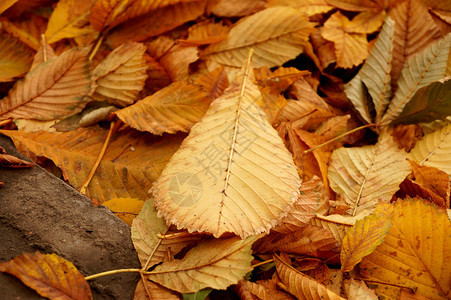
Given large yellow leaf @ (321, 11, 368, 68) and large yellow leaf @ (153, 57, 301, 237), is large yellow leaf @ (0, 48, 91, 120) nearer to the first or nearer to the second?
large yellow leaf @ (153, 57, 301, 237)

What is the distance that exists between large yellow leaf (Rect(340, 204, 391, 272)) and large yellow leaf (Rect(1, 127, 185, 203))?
62cm

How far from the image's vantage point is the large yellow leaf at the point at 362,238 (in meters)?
1.10

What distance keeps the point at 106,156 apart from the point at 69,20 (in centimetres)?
75

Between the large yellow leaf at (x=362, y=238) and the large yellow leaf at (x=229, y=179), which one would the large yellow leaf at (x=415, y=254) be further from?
the large yellow leaf at (x=229, y=179)

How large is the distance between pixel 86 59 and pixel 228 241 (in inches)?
34.6

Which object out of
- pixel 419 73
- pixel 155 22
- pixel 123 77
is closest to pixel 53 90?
pixel 123 77

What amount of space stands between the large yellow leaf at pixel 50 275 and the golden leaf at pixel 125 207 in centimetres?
28

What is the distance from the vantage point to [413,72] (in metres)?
1.62

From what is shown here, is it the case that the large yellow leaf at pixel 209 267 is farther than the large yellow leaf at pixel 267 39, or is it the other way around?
the large yellow leaf at pixel 267 39

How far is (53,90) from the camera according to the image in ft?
4.73

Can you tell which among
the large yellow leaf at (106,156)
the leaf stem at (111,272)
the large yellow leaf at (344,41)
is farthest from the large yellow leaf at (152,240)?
the large yellow leaf at (344,41)

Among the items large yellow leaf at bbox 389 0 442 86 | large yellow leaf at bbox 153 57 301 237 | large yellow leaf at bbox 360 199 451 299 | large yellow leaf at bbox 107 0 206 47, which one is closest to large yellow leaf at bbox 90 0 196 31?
large yellow leaf at bbox 107 0 206 47

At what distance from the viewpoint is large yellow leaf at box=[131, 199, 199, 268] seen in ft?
3.61

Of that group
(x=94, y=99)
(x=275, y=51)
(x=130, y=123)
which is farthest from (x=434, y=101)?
(x=94, y=99)
